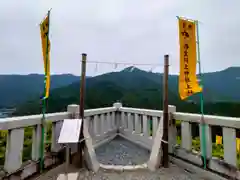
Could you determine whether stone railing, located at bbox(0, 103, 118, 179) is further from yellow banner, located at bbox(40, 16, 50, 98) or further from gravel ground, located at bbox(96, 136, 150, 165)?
gravel ground, located at bbox(96, 136, 150, 165)

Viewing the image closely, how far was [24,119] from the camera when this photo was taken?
85.1 inches

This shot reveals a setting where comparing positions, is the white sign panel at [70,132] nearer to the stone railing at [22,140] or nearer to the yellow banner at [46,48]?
the stone railing at [22,140]

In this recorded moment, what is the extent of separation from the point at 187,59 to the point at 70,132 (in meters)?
2.16

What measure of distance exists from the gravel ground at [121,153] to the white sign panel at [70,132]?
124cm

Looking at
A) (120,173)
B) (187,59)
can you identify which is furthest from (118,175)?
(187,59)

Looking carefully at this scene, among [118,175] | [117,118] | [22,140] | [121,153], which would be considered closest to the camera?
[22,140]

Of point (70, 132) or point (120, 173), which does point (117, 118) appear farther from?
point (70, 132)

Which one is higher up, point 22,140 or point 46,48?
point 46,48

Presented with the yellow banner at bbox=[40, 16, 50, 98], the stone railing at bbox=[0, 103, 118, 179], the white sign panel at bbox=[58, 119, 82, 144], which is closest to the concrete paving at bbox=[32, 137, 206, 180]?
the stone railing at bbox=[0, 103, 118, 179]

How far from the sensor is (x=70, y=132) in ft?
7.14

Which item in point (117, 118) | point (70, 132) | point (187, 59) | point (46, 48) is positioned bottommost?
point (117, 118)

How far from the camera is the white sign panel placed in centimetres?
206

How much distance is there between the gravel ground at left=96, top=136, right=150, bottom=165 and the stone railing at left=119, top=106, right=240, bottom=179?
0.23 metres

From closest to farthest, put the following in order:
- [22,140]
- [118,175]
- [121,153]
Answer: [22,140], [118,175], [121,153]
